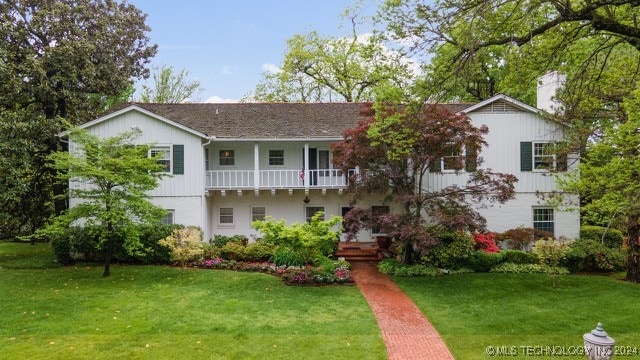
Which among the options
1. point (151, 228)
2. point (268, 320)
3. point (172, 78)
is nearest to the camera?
point (268, 320)

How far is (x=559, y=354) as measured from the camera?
822 cm

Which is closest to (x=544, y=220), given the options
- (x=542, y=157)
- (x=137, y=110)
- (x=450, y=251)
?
(x=542, y=157)

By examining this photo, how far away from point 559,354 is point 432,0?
308 inches

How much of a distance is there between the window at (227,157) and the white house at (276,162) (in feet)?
0.17

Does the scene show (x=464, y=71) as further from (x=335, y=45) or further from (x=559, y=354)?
(x=335, y=45)

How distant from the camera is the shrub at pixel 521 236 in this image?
55.7ft

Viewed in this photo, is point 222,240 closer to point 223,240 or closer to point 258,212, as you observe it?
point 223,240

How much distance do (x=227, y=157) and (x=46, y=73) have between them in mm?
8842

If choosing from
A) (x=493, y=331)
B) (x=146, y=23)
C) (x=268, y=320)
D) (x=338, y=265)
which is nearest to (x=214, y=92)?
(x=146, y=23)

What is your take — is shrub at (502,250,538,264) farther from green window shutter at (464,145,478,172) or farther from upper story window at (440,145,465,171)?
upper story window at (440,145,465,171)

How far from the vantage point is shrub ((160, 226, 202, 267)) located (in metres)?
14.8

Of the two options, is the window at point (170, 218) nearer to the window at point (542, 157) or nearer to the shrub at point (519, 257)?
the shrub at point (519, 257)

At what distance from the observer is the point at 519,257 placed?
51.9ft

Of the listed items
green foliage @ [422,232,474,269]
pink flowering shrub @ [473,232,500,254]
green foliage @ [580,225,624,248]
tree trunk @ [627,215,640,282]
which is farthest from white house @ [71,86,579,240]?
tree trunk @ [627,215,640,282]
